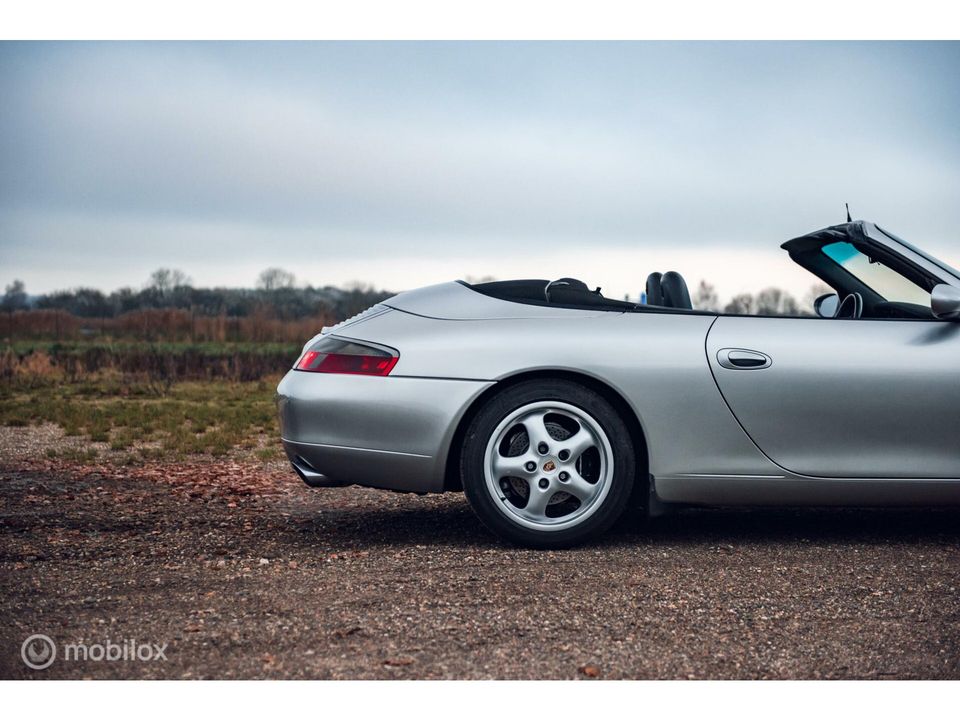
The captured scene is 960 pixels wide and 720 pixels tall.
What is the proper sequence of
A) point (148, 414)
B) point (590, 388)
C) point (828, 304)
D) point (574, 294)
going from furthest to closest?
1. point (148, 414)
2. point (828, 304)
3. point (574, 294)
4. point (590, 388)

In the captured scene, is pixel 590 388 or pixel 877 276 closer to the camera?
pixel 590 388

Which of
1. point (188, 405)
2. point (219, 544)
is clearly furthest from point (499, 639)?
point (188, 405)

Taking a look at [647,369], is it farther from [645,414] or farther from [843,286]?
[843,286]

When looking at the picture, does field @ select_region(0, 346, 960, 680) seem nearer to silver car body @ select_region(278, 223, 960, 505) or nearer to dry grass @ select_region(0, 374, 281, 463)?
silver car body @ select_region(278, 223, 960, 505)

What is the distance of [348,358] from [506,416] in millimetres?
772

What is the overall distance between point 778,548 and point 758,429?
615 millimetres

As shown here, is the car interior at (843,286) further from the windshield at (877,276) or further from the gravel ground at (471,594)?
the gravel ground at (471,594)

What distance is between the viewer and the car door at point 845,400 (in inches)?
176

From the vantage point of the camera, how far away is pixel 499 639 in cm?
329

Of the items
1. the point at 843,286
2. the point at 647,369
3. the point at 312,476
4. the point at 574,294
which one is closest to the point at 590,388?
the point at 647,369

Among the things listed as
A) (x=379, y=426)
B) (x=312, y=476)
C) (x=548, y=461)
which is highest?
(x=379, y=426)

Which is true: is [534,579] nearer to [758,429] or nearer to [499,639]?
[499,639]

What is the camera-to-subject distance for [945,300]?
4457 mm

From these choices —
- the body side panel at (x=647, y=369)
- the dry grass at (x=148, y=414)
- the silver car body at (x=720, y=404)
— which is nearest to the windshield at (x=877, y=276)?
the silver car body at (x=720, y=404)
